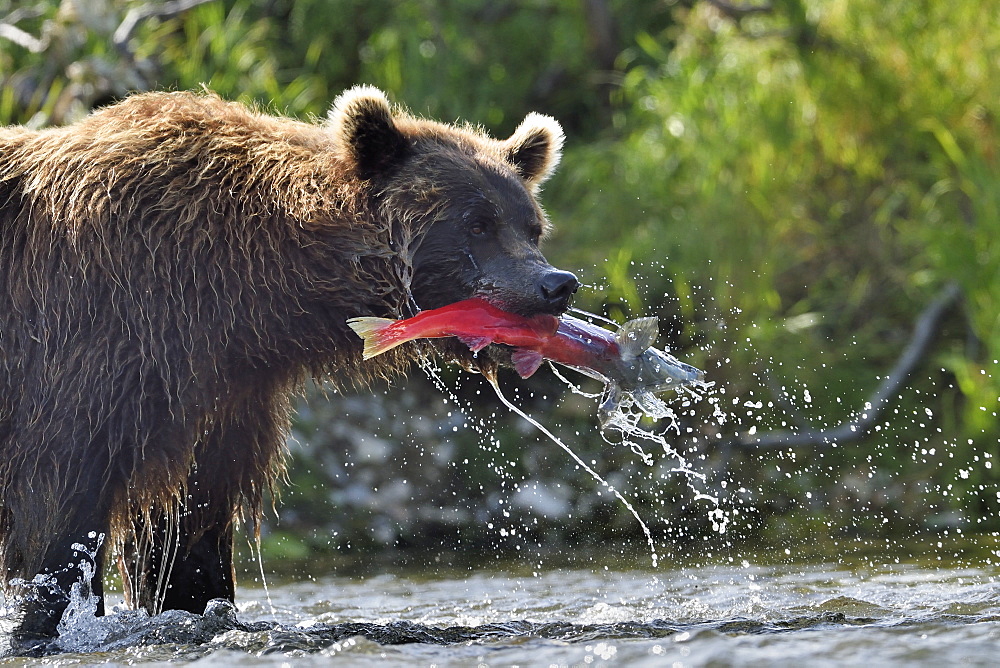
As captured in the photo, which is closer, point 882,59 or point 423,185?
point 423,185

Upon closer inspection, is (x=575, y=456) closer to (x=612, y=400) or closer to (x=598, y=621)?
(x=612, y=400)

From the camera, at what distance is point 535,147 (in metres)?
4.71

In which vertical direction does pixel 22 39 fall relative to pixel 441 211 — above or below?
above

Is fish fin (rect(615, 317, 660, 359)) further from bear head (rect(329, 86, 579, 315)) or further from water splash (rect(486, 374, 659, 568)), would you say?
water splash (rect(486, 374, 659, 568))

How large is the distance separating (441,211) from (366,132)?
342 mm

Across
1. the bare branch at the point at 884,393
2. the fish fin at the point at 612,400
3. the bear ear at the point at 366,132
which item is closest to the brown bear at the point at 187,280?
the bear ear at the point at 366,132

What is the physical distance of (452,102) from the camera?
9.23 meters

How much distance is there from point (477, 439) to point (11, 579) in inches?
159

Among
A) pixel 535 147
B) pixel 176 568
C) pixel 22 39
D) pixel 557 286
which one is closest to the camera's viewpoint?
pixel 557 286

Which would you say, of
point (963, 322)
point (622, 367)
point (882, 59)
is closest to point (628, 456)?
point (963, 322)

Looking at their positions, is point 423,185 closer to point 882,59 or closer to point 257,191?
point 257,191

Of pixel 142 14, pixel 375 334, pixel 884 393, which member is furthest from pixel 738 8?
pixel 375 334

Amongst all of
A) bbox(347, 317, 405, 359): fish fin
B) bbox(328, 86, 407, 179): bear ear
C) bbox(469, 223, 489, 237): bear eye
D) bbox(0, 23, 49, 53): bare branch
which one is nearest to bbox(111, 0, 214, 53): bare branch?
bbox(0, 23, 49, 53): bare branch

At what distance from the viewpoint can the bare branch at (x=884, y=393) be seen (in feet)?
23.5
